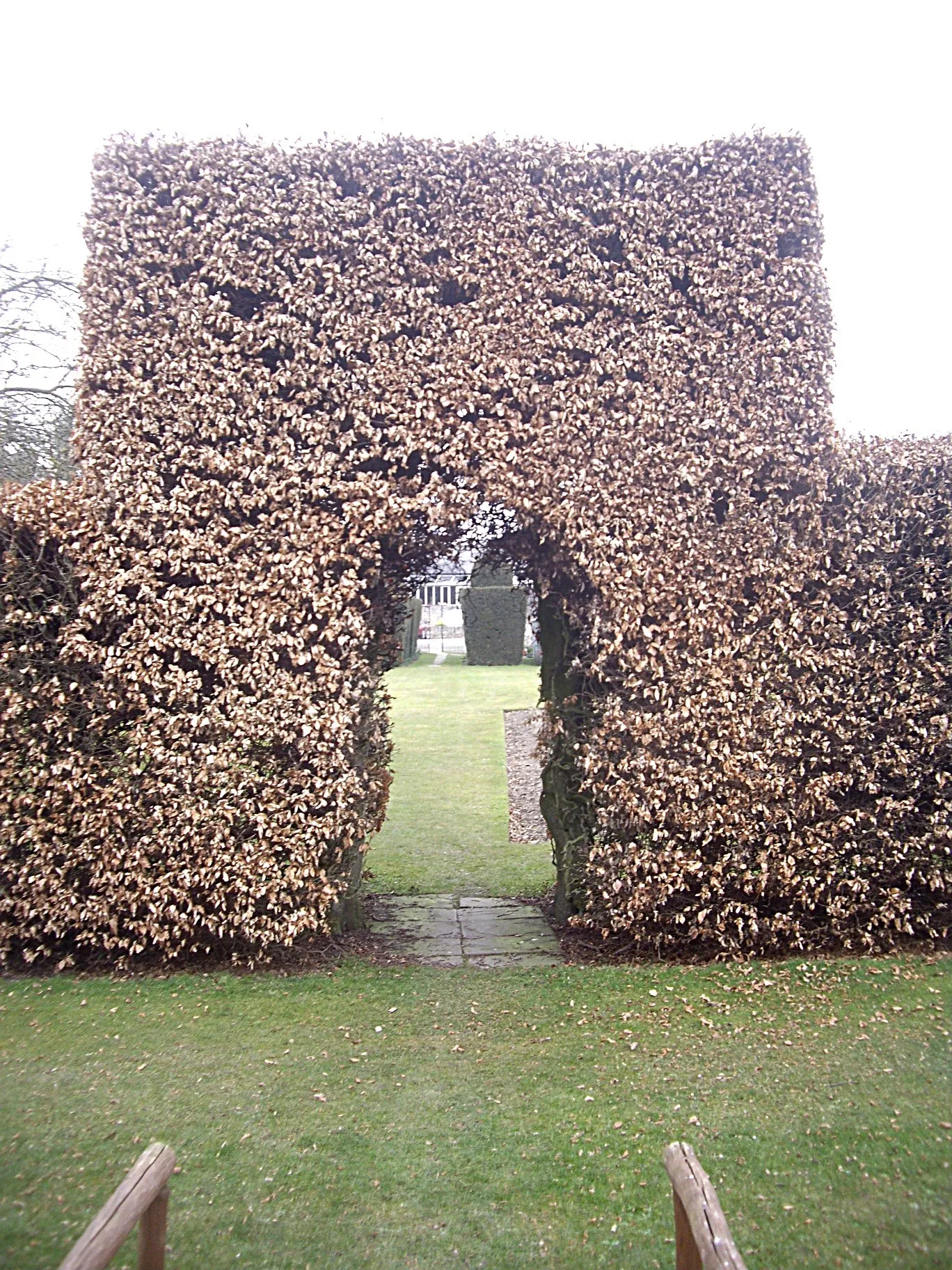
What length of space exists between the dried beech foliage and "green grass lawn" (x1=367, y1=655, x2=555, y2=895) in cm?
265

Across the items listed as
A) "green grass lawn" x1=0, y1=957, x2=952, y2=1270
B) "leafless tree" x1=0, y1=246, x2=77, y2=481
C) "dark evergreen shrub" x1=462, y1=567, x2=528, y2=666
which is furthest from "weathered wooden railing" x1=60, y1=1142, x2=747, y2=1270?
"dark evergreen shrub" x1=462, y1=567, x2=528, y2=666

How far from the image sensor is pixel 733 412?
6.52 metres

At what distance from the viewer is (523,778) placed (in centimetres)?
1424

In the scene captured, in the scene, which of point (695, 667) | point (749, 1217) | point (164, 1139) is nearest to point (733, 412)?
point (695, 667)

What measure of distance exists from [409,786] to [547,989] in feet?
25.2

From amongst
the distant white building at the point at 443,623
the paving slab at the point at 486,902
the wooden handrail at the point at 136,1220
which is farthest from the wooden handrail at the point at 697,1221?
the distant white building at the point at 443,623

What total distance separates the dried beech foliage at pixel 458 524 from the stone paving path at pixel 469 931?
73 centimetres

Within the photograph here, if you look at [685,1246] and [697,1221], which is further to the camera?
[685,1246]

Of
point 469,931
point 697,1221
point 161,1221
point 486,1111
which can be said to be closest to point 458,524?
point 469,931

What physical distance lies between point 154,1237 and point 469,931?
15.3ft

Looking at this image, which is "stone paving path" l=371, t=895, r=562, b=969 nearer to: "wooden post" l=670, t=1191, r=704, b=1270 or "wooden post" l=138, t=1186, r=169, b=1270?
"wooden post" l=670, t=1191, r=704, b=1270

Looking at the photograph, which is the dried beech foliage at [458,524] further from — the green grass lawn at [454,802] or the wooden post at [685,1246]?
the wooden post at [685,1246]

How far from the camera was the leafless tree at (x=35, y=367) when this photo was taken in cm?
1124

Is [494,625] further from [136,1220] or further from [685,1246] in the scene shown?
[136,1220]
